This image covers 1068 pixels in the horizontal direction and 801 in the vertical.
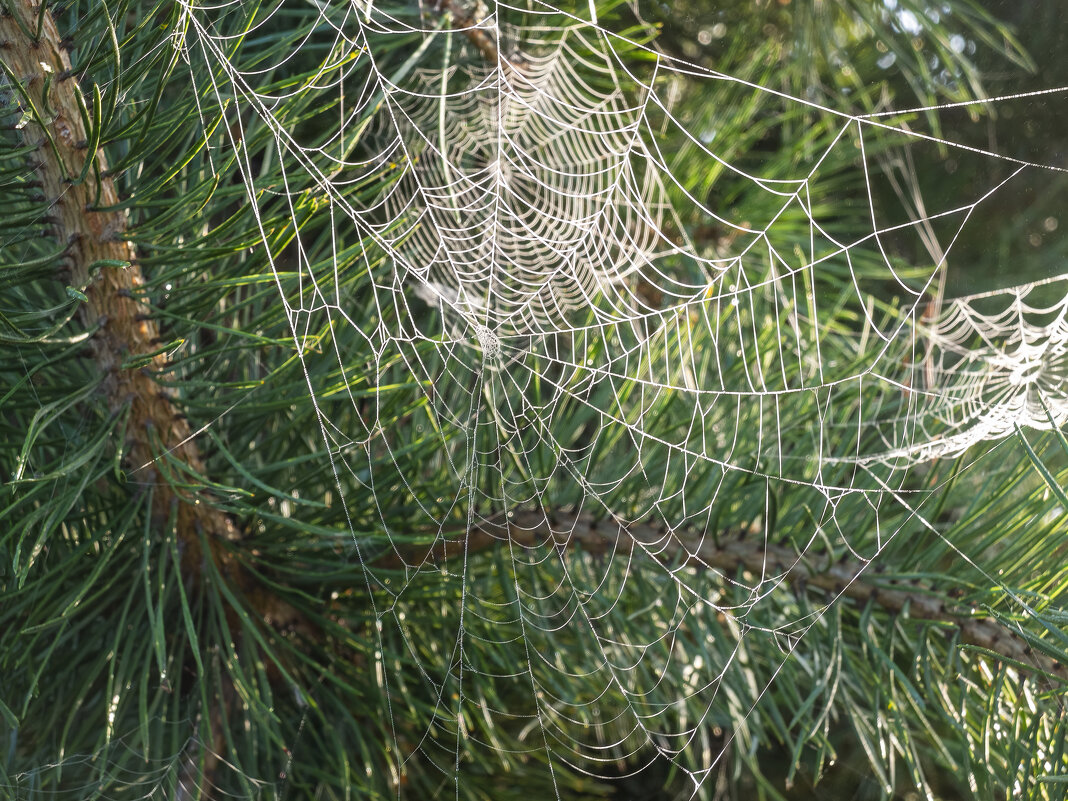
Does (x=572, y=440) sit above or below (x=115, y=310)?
below

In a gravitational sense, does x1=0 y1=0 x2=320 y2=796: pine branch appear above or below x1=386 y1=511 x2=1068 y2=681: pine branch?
above

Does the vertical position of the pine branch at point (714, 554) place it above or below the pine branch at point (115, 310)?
below

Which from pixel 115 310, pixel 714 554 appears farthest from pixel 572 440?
pixel 115 310

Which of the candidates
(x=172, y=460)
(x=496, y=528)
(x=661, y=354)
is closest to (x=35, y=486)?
(x=172, y=460)

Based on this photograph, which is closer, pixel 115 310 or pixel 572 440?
pixel 115 310

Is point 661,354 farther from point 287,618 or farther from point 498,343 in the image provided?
point 287,618

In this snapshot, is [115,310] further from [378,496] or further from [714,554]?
[714,554]
